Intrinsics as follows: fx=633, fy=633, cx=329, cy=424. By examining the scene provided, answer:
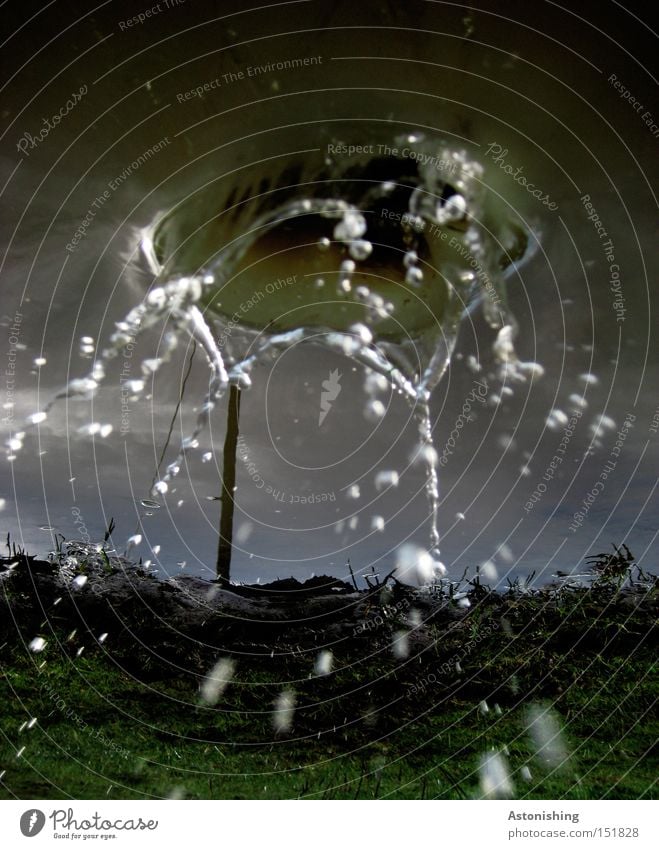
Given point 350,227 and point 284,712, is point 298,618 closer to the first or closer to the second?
point 284,712

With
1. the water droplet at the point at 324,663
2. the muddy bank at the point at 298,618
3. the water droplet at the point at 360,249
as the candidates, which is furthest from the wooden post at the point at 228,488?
the water droplet at the point at 360,249

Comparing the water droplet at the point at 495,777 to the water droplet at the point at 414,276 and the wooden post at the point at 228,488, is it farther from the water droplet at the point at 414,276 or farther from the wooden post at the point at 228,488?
the water droplet at the point at 414,276

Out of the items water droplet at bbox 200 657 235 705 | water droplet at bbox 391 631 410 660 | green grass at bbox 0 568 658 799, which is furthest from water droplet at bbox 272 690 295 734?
water droplet at bbox 391 631 410 660

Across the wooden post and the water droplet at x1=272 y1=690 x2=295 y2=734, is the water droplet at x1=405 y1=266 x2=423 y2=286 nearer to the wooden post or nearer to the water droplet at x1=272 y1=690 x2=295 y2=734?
the wooden post

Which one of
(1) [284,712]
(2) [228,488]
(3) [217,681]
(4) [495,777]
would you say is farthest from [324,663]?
(2) [228,488]

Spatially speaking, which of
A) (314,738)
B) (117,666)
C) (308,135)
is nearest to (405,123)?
(308,135)

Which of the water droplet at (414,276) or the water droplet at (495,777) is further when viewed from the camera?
the water droplet at (414,276)

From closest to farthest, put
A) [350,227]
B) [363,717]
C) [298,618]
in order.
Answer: [363,717], [298,618], [350,227]
